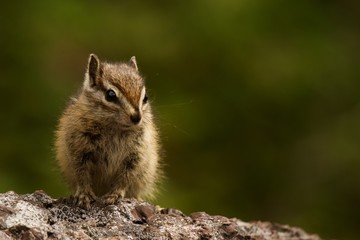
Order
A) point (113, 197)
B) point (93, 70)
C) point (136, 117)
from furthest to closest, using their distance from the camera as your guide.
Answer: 1. point (93, 70)
2. point (136, 117)
3. point (113, 197)

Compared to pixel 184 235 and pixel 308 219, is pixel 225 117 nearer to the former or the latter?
pixel 308 219

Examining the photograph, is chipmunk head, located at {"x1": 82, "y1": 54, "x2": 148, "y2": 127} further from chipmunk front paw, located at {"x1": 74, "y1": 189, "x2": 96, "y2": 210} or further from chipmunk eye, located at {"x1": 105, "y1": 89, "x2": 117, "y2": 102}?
chipmunk front paw, located at {"x1": 74, "y1": 189, "x2": 96, "y2": 210}

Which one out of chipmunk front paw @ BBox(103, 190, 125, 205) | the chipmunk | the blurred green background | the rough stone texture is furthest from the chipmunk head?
the blurred green background

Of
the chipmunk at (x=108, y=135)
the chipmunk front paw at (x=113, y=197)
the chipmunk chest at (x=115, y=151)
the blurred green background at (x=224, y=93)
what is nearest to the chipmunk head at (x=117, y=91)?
the chipmunk at (x=108, y=135)

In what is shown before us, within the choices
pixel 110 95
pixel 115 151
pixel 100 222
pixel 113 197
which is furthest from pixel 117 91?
pixel 100 222

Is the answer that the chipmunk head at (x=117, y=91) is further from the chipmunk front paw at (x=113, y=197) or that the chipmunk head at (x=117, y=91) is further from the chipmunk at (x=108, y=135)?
the chipmunk front paw at (x=113, y=197)

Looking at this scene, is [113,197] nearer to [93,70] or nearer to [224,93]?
[93,70]

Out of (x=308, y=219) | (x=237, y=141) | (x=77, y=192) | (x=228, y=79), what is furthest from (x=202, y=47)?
(x=77, y=192)
